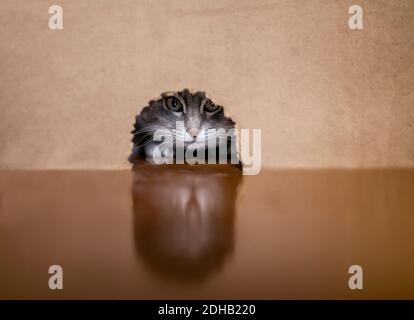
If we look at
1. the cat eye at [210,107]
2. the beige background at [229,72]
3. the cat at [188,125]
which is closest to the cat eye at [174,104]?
the cat at [188,125]

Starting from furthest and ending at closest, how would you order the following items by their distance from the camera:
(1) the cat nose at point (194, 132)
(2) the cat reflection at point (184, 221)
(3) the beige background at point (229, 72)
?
(1) the cat nose at point (194, 132)
(3) the beige background at point (229, 72)
(2) the cat reflection at point (184, 221)

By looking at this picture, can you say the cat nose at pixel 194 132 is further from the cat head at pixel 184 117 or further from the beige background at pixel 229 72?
the beige background at pixel 229 72

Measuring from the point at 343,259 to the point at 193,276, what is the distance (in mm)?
254

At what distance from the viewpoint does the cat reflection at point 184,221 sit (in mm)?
624

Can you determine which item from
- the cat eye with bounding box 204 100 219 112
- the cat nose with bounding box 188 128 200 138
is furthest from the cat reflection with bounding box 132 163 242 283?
the cat eye with bounding box 204 100 219 112

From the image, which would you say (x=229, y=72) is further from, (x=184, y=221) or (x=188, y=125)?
(x=184, y=221)

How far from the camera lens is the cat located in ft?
5.51

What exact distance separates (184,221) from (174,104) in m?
0.96

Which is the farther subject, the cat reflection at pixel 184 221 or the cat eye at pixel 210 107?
the cat eye at pixel 210 107

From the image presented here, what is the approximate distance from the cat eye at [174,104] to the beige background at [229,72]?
272mm

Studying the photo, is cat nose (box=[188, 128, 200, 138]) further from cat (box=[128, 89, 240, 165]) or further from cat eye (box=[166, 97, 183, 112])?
cat eye (box=[166, 97, 183, 112])

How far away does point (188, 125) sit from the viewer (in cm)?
168

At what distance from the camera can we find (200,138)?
1670 millimetres
